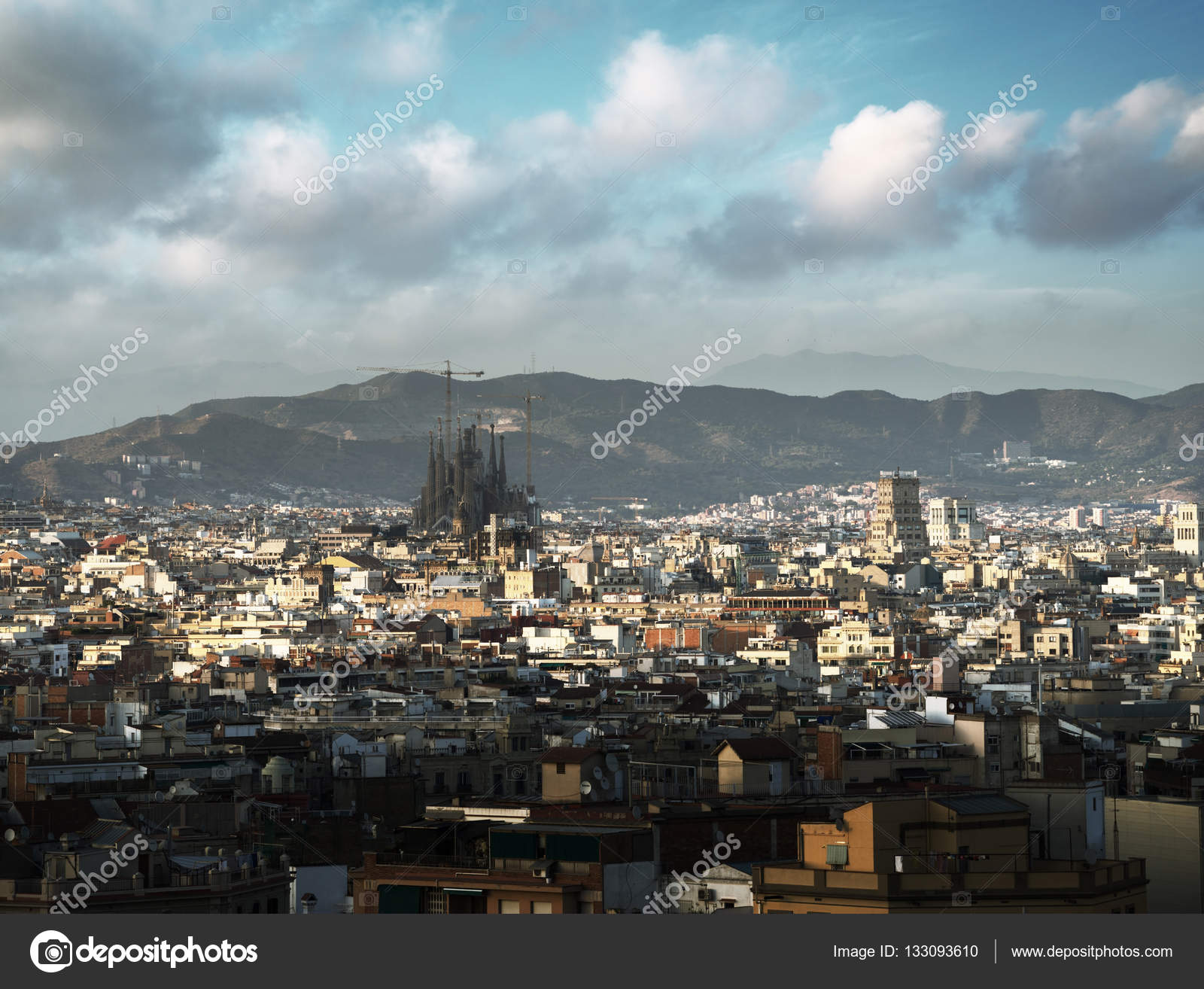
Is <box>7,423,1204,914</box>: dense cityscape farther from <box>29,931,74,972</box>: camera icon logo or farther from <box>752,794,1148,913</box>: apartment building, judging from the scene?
<box>29,931,74,972</box>: camera icon logo

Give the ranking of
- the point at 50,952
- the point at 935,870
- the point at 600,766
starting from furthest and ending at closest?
the point at 600,766
the point at 935,870
the point at 50,952

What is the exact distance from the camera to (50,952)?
16609mm

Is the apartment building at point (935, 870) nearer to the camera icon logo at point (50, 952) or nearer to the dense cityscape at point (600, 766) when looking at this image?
the dense cityscape at point (600, 766)

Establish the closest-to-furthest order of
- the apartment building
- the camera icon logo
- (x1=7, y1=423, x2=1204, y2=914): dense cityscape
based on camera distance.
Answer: the camera icon logo → the apartment building → (x1=7, y1=423, x2=1204, y2=914): dense cityscape

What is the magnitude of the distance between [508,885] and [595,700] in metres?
40.2

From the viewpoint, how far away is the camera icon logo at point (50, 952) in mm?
16453

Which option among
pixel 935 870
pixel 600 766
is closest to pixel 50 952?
pixel 935 870

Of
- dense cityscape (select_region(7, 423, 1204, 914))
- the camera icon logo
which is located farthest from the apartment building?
the camera icon logo

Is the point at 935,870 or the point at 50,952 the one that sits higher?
the point at 935,870

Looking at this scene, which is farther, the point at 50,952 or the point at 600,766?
the point at 600,766

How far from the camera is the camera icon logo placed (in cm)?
1645

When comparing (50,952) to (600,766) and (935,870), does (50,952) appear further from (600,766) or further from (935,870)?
(600,766)

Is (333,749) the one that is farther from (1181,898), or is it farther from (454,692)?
(1181,898)

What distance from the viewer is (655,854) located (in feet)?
77.9
